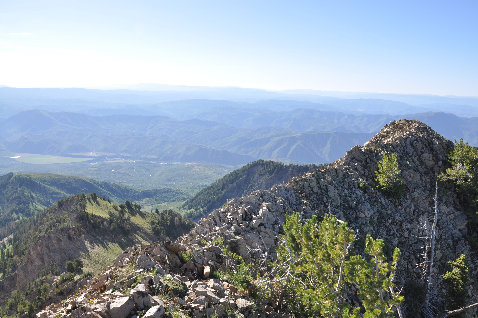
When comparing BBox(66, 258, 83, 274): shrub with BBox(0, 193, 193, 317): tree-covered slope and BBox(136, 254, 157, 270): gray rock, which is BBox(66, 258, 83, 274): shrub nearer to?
BBox(0, 193, 193, 317): tree-covered slope

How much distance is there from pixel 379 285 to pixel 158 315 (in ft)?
36.7

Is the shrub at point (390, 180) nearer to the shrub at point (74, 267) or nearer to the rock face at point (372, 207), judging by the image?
the rock face at point (372, 207)

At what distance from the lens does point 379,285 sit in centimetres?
1584

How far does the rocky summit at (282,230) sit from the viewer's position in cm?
1703

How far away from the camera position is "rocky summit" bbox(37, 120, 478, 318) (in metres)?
17.0

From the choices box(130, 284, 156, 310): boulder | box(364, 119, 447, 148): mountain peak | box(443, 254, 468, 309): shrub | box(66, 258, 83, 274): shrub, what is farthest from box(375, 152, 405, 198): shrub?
box(66, 258, 83, 274): shrub

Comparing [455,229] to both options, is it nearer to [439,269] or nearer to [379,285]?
[439,269]

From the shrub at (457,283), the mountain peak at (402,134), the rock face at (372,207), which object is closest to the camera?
the rock face at (372,207)

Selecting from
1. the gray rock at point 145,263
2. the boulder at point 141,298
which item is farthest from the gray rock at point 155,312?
the gray rock at point 145,263

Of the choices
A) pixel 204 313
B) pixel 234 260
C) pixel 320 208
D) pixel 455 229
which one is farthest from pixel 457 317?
pixel 204 313

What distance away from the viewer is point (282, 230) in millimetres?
29609

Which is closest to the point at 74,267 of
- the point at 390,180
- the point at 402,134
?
the point at 390,180

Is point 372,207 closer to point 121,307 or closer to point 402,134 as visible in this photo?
point 402,134

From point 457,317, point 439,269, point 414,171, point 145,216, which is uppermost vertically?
point 414,171
